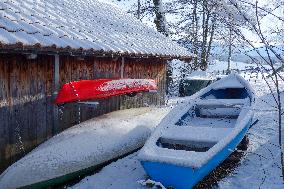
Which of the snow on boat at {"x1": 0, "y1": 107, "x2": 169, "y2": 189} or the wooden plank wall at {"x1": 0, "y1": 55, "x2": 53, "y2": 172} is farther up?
the wooden plank wall at {"x1": 0, "y1": 55, "x2": 53, "y2": 172}

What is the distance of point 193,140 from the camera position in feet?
21.9

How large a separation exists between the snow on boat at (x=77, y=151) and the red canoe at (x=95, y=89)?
2.18 ft

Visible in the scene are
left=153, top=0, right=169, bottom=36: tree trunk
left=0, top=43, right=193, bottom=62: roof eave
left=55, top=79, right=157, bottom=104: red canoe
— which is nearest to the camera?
left=0, top=43, right=193, bottom=62: roof eave

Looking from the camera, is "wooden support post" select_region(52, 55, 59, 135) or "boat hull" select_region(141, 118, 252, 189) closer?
"boat hull" select_region(141, 118, 252, 189)

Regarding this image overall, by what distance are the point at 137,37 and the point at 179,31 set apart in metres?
11.9

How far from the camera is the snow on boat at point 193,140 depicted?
568 centimetres

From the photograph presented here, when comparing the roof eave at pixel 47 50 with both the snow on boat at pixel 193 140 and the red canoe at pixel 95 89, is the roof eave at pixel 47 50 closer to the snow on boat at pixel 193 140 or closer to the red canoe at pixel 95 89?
the red canoe at pixel 95 89

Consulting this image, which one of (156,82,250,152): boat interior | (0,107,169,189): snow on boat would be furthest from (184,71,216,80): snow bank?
(0,107,169,189): snow on boat

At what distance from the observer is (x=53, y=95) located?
7.75 m

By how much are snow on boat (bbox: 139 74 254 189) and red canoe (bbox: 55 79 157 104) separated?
1.68 metres

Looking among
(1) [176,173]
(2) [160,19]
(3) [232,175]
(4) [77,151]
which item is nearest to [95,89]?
(4) [77,151]

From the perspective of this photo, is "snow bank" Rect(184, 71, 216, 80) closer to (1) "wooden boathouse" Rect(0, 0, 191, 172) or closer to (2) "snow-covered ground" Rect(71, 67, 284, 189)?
(1) "wooden boathouse" Rect(0, 0, 191, 172)

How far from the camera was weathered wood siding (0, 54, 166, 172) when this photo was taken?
6598mm

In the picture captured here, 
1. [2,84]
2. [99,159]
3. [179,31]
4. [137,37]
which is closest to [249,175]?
[99,159]
